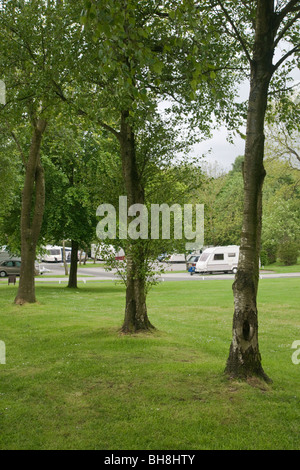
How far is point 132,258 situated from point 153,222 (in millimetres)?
1054

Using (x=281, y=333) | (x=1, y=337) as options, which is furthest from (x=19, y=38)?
(x=281, y=333)

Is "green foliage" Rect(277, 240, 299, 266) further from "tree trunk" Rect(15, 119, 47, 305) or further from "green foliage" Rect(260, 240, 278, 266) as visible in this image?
"tree trunk" Rect(15, 119, 47, 305)

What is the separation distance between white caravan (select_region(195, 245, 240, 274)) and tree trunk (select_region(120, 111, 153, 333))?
35.0 meters

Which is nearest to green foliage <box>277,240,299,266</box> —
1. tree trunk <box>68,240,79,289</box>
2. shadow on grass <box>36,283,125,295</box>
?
shadow on grass <box>36,283,125,295</box>

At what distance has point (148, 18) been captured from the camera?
8945 mm

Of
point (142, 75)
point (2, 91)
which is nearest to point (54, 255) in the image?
point (2, 91)

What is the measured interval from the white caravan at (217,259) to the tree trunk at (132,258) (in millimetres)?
34965

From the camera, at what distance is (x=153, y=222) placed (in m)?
11.1

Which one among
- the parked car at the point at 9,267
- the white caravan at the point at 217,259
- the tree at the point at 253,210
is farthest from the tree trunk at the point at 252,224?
the parked car at the point at 9,267

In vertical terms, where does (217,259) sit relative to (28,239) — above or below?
below

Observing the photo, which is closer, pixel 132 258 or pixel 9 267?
pixel 132 258

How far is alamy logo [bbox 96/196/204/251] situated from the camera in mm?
11070

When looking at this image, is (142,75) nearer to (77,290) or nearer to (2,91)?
(2,91)

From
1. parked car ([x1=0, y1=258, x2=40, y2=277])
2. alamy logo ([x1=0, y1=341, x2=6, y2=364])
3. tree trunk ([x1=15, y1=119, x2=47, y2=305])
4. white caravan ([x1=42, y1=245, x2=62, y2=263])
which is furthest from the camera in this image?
white caravan ([x1=42, y1=245, x2=62, y2=263])
